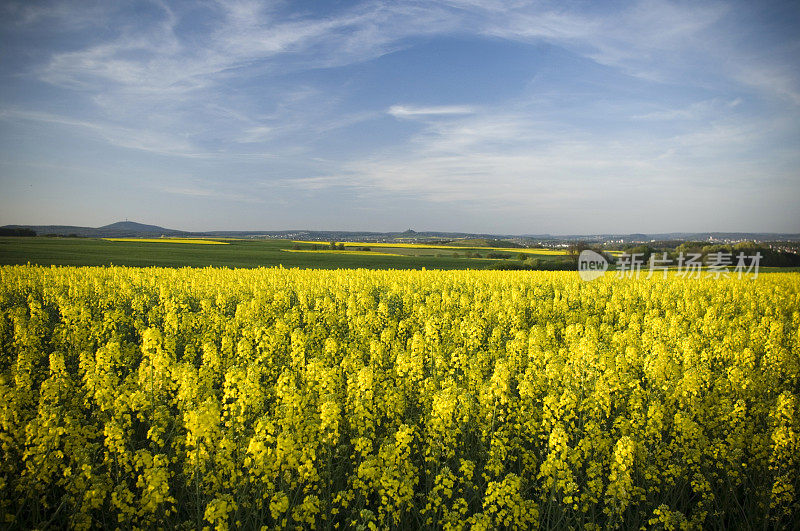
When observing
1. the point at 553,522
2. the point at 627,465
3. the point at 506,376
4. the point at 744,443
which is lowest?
the point at 553,522

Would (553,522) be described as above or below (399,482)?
below

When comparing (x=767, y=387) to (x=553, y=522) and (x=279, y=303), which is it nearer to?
(x=553, y=522)

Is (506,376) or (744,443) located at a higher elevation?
(506,376)

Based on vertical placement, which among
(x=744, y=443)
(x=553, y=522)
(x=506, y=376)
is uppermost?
(x=506, y=376)

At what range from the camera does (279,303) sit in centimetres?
1758

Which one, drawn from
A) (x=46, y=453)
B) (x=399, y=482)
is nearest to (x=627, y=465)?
(x=399, y=482)

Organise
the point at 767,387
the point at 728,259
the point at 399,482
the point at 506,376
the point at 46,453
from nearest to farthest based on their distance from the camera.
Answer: the point at 399,482
the point at 46,453
the point at 506,376
the point at 767,387
the point at 728,259

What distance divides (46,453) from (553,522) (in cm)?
660

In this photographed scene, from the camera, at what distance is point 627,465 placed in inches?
198

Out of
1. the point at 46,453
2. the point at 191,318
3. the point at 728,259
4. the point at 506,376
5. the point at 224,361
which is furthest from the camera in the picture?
the point at 728,259

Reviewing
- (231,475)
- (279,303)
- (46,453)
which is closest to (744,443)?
(231,475)

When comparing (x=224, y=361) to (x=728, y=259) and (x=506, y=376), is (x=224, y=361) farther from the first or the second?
(x=728, y=259)

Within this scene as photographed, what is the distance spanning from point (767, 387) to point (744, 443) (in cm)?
283

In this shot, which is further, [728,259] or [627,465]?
[728,259]
